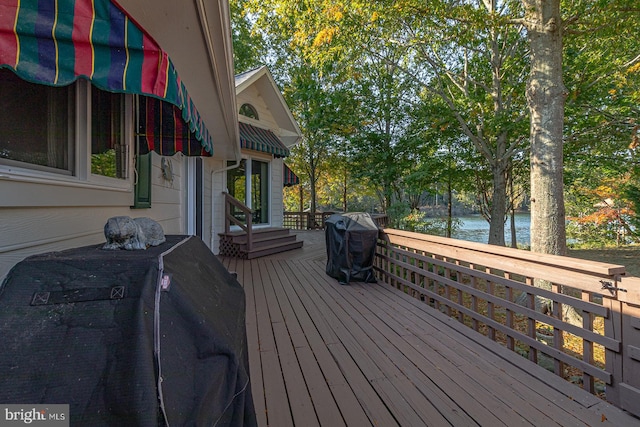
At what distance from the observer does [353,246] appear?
444cm

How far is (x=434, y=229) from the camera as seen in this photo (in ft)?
33.7

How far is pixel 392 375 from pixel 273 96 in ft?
25.2

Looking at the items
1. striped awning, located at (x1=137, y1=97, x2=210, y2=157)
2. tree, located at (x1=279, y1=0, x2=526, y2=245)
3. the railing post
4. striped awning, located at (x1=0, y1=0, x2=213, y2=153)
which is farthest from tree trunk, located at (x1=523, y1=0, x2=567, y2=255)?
striped awning, located at (x1=0, y1=0, x2=213, y2=153)

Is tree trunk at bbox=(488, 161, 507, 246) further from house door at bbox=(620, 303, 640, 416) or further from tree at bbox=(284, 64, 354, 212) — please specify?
house door at bbox=(620, 303, 640, 416)

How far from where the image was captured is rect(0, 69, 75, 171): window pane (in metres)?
1.12

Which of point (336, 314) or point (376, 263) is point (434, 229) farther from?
point (336, 314)

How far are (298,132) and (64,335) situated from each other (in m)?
8.79

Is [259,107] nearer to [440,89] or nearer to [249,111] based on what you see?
[249,111]

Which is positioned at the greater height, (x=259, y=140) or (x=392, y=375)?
(x=259, y=140)

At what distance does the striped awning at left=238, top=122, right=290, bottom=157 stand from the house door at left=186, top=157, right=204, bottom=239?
3.35 ft

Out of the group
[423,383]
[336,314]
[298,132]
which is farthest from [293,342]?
[298,132]

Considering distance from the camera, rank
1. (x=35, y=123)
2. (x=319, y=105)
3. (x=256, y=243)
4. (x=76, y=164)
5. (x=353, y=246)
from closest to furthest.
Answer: (x=35, y=123) < (x=76, y=164) < (x=353, y=246) < (x=256, y=243) < (x=319, y=105)

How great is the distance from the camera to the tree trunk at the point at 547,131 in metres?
4.05

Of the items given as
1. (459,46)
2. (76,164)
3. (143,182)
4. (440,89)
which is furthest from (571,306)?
(440,89)
